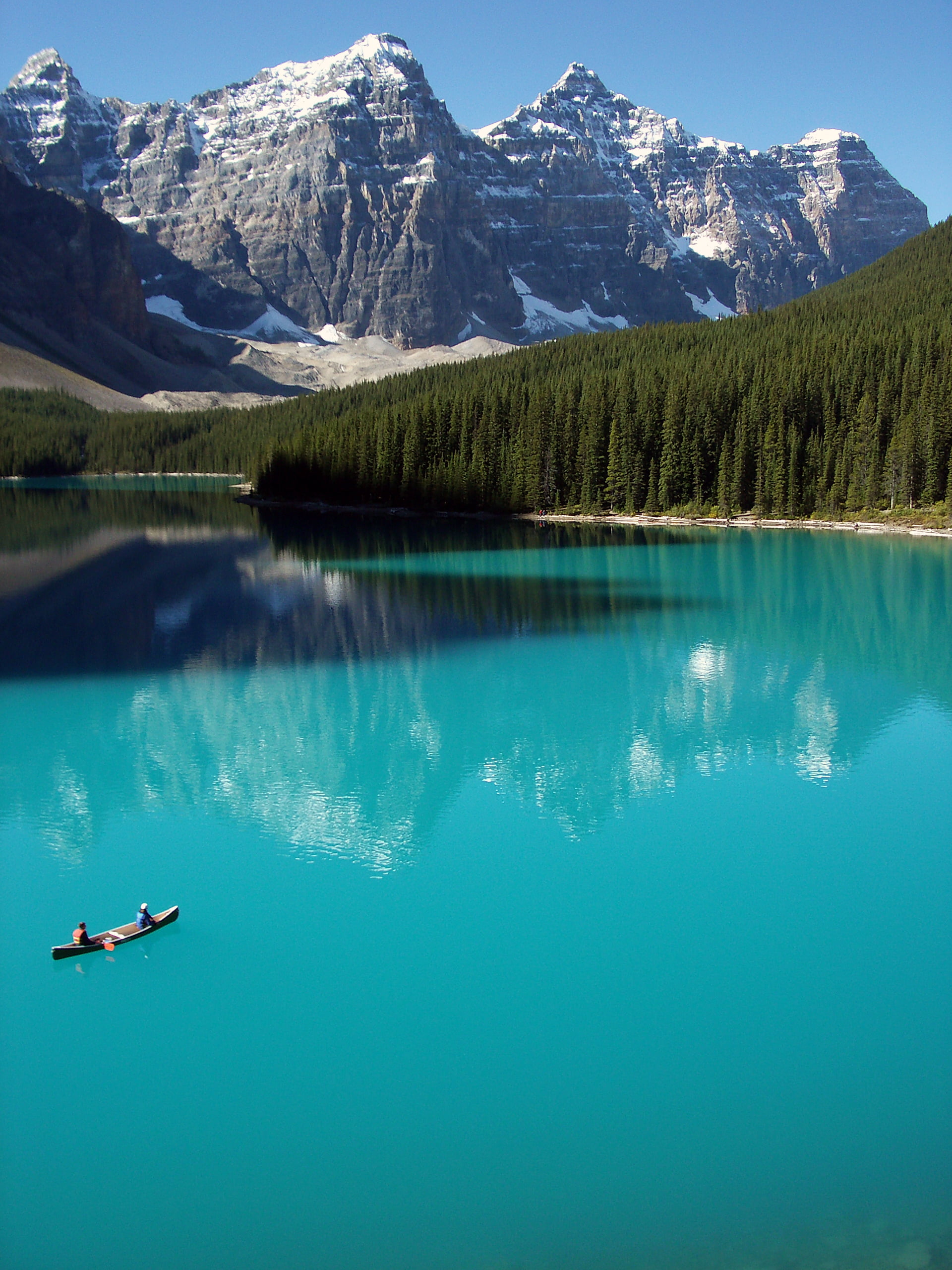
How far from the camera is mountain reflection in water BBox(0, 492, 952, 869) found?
23.8 metres

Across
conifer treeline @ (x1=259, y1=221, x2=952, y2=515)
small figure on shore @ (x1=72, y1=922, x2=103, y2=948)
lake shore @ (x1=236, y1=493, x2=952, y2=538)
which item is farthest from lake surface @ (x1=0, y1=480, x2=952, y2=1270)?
conifer treeline @ (x1=259, y1=221, x2=952, y2=515)

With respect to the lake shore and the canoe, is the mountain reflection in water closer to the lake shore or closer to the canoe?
the canoe

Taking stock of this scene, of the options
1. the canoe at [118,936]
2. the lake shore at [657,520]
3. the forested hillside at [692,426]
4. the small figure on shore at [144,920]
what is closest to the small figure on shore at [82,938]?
the canoe at [118,936]

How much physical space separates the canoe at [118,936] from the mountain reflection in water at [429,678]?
375 cm

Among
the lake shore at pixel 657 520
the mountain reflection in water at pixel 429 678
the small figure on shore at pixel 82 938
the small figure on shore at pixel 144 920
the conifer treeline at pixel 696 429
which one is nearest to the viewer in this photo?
the small figure on shore at pixel 82 938

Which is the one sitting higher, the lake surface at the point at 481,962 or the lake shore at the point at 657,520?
the lake shore at the point at 657,520

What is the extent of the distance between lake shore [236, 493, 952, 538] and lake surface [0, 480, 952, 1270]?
151ft

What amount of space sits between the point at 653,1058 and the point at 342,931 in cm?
558

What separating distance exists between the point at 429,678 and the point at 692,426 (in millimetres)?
65291

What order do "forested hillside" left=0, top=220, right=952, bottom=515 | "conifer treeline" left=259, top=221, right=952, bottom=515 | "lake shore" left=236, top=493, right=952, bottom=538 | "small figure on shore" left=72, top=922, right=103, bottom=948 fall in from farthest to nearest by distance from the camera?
"forested hillside" left=0, top=220, right=952, bottom=515, "conifer treeline" left=259, top=221, right=952, bottom=515, "lake shore" left=236, top=493, right=952, bottom=538, "small figure on shore" left=72, top=922, right=103, bottom=948

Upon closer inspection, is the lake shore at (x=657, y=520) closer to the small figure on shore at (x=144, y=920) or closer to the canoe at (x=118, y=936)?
the canoe at (x=118, y=936)

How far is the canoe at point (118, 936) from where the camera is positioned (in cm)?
1614

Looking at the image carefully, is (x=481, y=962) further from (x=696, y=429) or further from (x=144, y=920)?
(x=696, y=429)

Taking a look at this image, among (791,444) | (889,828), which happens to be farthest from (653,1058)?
(791,444)
